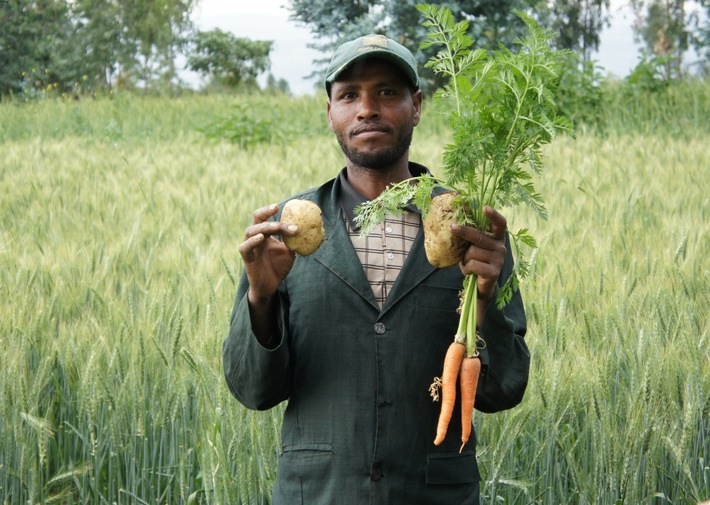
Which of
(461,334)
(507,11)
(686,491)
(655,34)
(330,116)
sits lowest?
(686,491)

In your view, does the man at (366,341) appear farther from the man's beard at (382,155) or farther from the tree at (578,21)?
the tree at (578,21)

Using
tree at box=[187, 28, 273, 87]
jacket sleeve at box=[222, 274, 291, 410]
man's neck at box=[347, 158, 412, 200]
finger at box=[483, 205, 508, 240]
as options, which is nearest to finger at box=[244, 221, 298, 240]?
jacket sleeve at box=[222, 274, 291, 410]

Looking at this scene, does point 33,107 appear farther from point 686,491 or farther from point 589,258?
point 686,491

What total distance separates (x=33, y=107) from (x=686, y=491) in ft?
45.3

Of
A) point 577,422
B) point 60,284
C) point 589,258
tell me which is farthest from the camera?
point 589,258

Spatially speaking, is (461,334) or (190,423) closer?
(461,334)

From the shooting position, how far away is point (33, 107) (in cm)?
1498

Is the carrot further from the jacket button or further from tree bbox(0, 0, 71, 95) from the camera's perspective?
tree bbox(0, 0, 71, 95)

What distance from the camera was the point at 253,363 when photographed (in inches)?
82.7

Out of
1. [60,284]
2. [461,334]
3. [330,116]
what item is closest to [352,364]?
[461,334]

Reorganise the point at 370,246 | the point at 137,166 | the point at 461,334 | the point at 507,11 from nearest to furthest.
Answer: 1. the point at 461,334
2. the point at 370,246
3. the point at 137,166
4. the point at 507,11

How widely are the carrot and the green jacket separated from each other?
4.0 inches

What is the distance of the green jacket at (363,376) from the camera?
2084mm

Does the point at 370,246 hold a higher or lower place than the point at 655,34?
lower
